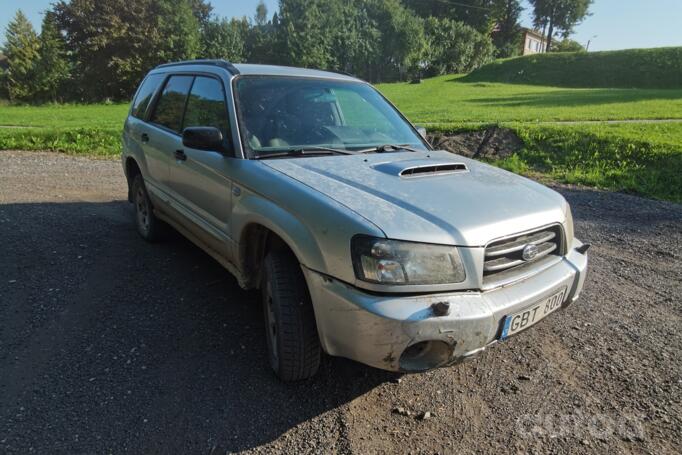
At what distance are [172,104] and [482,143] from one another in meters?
7.89

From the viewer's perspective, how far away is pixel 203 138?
2.96 metres

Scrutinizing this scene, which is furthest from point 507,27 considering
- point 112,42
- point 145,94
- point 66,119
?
point 145,94

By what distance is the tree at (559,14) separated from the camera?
67.4 m

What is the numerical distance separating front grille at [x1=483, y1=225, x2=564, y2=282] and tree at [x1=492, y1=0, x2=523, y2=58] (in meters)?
74.6

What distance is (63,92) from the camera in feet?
133

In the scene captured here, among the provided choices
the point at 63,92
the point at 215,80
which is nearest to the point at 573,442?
the point at 215,80

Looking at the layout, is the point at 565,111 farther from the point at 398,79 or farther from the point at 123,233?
the point at 398,79

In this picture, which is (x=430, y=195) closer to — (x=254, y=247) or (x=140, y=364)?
(x=254, y=247)

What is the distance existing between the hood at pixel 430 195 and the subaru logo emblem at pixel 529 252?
→ 107 mm

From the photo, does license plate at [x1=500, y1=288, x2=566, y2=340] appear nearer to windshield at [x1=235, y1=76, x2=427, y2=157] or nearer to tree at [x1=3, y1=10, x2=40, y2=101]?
windshield at [x1=235, y1=76, x2=427, y2=157]

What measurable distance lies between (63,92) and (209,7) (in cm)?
2207

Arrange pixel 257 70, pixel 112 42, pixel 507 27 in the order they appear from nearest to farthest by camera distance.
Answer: pixel 257 70
pixel 112 42
pixel 507 27

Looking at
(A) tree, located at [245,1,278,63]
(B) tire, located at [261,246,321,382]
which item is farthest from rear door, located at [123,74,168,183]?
(A) tree, located at [245,1,278,63]

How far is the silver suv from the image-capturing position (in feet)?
6.96
